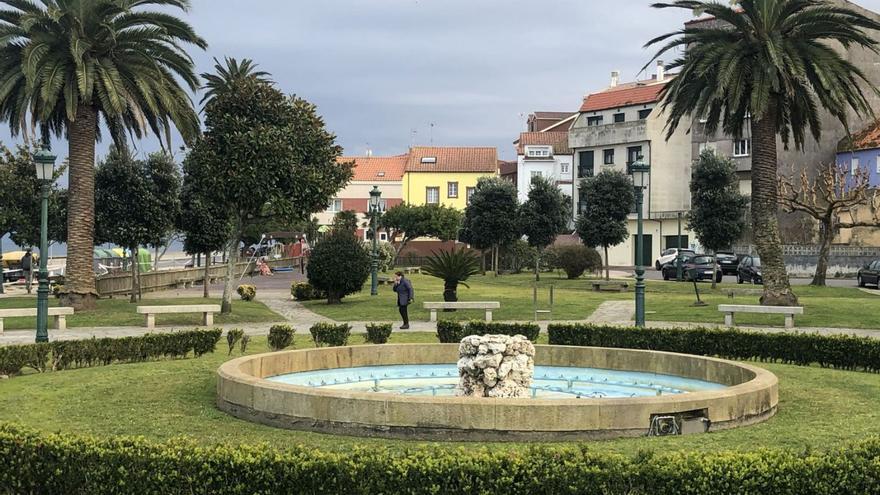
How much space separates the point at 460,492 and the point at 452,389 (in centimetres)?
620

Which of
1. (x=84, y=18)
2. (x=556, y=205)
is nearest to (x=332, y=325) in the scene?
(x=84, y=18)

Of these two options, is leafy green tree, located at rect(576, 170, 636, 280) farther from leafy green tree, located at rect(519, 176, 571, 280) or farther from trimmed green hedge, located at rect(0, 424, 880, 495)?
trimmed green hedge, located at rect(0, 424, 880, 495)

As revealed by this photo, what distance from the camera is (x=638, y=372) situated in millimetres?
13812

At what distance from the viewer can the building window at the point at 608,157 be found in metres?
66.9

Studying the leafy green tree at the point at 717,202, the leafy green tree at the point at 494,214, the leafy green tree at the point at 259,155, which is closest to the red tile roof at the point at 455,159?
the leafy green tree at the point at 494,214

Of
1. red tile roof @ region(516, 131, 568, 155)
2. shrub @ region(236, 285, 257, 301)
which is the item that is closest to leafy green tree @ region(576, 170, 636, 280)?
shrub @ region(236, 285, 257, 301)

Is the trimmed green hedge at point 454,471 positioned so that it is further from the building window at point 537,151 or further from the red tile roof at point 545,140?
the red tile roof at point 545,140

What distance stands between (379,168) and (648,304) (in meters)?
59.5

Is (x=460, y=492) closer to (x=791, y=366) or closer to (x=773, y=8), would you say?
(x=791, y=366)

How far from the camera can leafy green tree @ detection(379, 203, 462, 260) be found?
6644 cm

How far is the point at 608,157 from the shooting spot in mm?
67312

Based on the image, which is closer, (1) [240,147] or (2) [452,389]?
(2) [452,389]

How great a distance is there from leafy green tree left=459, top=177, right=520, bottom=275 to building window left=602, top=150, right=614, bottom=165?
19408mm

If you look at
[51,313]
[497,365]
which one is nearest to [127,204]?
[51,313]
